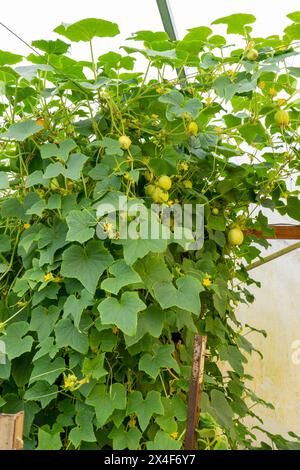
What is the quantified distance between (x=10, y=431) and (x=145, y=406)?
52 centimetres

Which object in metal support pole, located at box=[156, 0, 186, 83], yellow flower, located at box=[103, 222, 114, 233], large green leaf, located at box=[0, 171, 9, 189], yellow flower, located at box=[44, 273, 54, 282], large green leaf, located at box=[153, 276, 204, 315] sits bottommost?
large green leaf, located at box=[153, 276, 204, 315]

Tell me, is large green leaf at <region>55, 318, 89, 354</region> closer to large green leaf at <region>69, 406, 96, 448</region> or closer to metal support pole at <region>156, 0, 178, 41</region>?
large green leaf at <region>69, 406, 96, 448</region>

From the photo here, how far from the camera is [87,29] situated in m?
1.19

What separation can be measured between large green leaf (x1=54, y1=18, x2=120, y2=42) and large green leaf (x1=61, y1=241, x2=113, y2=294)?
0.47 meters

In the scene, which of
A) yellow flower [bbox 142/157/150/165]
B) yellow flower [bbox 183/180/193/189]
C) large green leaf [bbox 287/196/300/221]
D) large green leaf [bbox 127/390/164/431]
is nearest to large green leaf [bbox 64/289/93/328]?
large green leaf [bbox 127/390/164/431]

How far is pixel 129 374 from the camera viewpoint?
120 centimetres

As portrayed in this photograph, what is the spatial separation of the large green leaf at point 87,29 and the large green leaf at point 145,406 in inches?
31.2

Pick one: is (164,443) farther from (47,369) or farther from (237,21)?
(237,21)

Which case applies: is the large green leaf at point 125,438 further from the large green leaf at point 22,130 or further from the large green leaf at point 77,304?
the large green leaf at point 22,130

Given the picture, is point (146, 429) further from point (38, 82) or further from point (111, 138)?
point (38, 82)

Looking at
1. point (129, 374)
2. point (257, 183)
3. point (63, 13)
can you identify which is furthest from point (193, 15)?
point (129, 374)

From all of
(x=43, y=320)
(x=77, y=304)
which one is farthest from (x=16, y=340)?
(x=77, y=304)

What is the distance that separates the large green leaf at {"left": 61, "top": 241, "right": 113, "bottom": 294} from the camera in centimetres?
112

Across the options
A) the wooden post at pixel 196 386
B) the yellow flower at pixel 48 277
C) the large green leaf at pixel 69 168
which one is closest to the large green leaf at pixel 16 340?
the yellow flower at pixel 48 277
